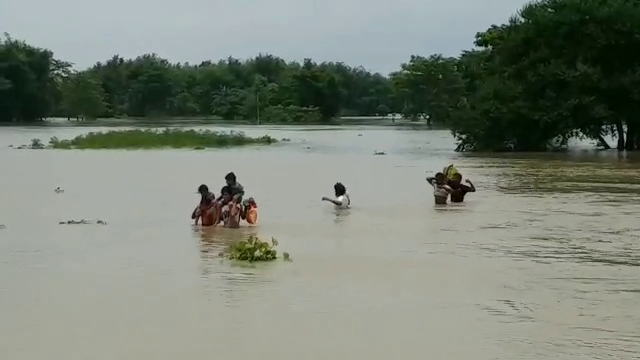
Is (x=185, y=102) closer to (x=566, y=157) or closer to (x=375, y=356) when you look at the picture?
(x=566, y=157)

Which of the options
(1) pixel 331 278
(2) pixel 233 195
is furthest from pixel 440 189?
(1) pixel 331 278

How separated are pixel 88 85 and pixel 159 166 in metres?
92.0

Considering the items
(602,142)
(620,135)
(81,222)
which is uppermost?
(620,135)

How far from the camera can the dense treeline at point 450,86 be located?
45.8 metres

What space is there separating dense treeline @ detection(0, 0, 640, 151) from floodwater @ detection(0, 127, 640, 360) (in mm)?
18424

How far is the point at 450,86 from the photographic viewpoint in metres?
109

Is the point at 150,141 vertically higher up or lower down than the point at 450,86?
lower down

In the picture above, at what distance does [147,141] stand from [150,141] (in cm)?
17

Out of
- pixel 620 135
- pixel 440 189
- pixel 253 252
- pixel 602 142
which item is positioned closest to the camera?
pixel 253 252

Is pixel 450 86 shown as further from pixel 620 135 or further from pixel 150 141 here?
pixel 620 135

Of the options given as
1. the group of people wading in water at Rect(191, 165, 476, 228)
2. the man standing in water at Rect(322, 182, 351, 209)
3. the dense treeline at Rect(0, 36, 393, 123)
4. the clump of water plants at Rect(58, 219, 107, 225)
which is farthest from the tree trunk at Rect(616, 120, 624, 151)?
the dense treeline at Rect(0, 36, 393, 123)

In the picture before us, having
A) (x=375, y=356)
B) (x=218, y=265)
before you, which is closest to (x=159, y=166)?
(x=218, y=265)

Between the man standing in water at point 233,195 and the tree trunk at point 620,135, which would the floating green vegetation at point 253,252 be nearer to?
the man standing in water at point 233,195

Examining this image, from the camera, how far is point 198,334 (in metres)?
10.2
